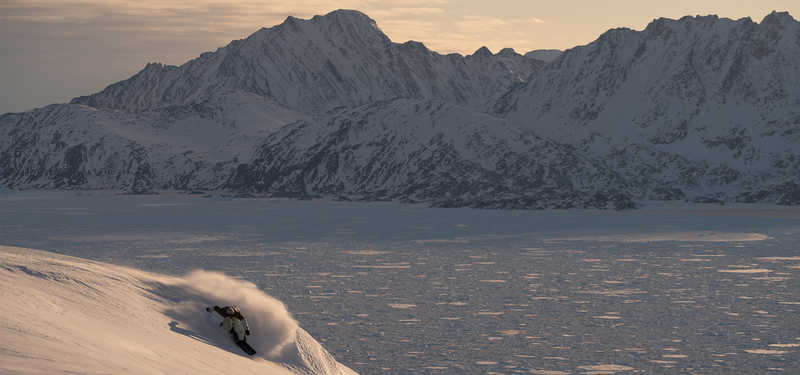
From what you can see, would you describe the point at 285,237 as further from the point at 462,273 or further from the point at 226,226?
the point at 462,273

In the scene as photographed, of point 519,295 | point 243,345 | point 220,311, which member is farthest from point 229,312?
point 519,295

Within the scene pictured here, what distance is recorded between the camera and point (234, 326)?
15.0 meters

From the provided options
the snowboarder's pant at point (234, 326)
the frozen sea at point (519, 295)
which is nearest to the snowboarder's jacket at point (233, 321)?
the snowboarder's pant at point (234, 326)

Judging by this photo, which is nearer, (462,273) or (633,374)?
(633,374)

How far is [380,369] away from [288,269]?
3678 cm

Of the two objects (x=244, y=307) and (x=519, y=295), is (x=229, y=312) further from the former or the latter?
(x=519, y=295)

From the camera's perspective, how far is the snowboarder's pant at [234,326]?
49.2ft

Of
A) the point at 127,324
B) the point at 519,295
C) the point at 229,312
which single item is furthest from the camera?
the point at 519,295

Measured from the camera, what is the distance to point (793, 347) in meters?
34.9

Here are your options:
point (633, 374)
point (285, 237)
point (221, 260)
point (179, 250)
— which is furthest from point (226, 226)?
point (633, 374)

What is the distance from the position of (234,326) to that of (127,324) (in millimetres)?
2320

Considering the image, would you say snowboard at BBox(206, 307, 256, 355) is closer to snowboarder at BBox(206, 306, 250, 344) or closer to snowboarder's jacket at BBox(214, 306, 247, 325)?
snowboarder at BBox(206, 306, 250, 344)

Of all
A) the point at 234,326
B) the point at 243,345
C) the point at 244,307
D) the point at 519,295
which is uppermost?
the point at 244,307

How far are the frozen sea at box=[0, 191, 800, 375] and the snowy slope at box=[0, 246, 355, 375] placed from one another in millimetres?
14588
